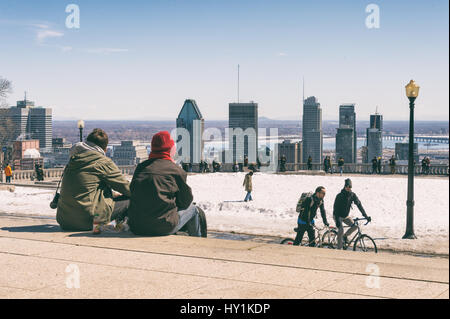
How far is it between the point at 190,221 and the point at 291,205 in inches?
683

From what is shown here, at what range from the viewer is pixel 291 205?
83.7ft

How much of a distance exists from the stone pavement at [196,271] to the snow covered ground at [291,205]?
9200 millimetres

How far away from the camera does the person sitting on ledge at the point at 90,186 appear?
8445mm

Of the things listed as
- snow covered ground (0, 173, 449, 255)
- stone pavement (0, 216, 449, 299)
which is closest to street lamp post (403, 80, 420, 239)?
snow covered ground (0, 173, 449, 255)

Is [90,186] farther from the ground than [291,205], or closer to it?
farther from the ground

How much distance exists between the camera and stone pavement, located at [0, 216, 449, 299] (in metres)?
5.25

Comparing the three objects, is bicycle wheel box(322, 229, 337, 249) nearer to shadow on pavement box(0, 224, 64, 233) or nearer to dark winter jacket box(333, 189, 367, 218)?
dark winter jacket box(333, 189, 367, 218)

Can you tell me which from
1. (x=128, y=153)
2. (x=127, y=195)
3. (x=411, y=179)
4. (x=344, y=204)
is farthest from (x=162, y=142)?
(x=128, y=153)

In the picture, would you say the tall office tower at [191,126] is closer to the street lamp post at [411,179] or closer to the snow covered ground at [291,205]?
the snow covered ground at [291,205]

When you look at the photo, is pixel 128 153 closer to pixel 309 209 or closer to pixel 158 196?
pixel 309 209

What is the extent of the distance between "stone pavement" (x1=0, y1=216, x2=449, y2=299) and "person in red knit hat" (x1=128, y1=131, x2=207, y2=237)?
197mm

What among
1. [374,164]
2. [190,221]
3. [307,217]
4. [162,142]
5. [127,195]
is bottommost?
[374,164]

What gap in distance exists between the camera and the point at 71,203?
28.1 ft

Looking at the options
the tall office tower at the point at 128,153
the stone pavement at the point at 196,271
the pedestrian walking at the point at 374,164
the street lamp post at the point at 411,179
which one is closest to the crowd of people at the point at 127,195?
the stone pavement at the point at 196,271
